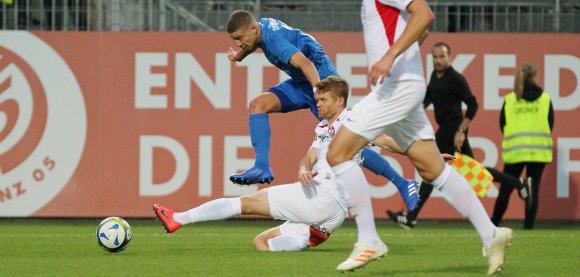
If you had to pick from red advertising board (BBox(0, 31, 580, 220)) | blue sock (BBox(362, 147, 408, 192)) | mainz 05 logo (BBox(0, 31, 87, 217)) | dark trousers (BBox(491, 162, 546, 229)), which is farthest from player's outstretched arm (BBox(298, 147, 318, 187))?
mainz 05 logo (BBox(0, 31, 87, 217))

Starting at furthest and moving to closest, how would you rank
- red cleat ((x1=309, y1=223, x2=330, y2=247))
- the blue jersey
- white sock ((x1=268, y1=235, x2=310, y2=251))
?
white sock ((x1=268, y1=235, x2=310, y2=251))
the blue jersey
red cleat ((x1=309, y1=223, x2=330, y2=247))

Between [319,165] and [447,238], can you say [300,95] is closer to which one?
[319,165]

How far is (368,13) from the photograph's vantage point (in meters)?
7.14

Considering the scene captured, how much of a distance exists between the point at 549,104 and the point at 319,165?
5082mm

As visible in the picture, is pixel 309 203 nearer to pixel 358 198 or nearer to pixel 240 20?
pixel 240 20

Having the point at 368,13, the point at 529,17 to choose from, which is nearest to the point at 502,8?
the point at 529,17

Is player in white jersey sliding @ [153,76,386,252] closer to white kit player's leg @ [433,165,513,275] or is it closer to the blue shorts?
the blue shorts

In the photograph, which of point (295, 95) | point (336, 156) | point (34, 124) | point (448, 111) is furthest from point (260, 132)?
point (34, 124)

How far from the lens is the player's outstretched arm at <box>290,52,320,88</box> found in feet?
29.5

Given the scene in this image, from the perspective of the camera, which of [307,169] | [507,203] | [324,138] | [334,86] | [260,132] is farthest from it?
[507,203]

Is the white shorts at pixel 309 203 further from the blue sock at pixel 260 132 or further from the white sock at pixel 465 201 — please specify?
the white sock at pixel 465 201

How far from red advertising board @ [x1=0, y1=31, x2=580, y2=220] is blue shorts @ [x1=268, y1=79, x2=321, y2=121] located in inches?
173

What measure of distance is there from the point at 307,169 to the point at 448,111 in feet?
15.9

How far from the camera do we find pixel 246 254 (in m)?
9.28
